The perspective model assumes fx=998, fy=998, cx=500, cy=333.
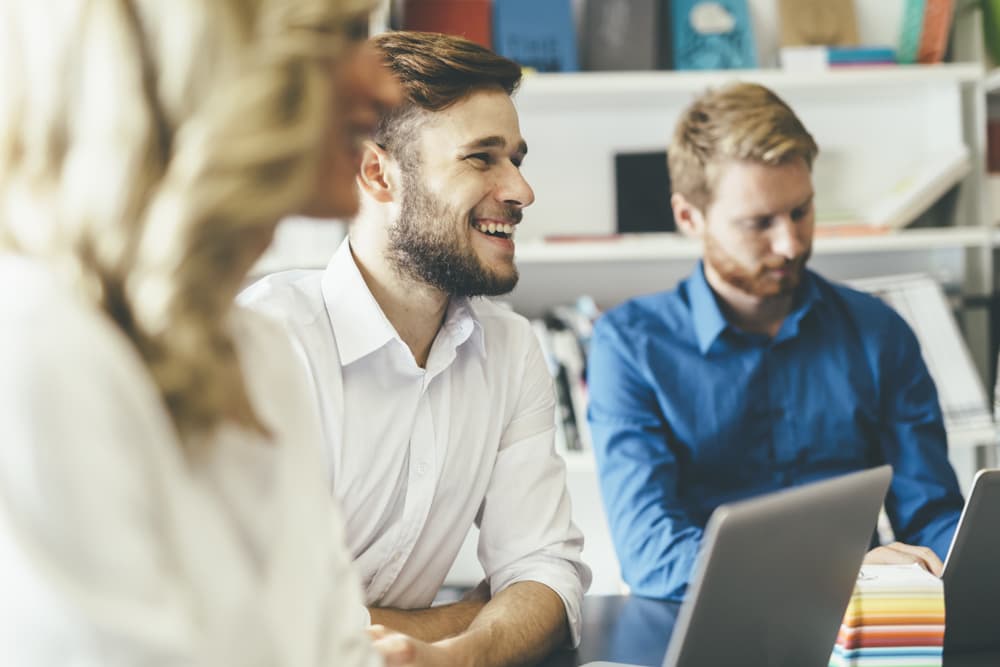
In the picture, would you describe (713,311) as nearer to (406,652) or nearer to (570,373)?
(570,373)

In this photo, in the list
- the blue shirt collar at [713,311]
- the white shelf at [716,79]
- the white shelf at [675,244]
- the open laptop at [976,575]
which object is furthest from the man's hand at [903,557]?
the white shelf at [716,79]

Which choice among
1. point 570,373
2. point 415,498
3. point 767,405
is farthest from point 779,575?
point 570,373

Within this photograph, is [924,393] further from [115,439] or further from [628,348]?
[115,439]

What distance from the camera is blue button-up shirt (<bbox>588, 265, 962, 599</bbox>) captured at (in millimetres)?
1732

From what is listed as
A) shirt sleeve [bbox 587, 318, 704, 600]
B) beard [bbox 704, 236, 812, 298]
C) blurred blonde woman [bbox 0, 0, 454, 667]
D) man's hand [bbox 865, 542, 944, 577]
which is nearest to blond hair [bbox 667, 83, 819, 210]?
beard [bbox 704, 236, 812, 298]

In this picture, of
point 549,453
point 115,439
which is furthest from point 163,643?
point 549,453

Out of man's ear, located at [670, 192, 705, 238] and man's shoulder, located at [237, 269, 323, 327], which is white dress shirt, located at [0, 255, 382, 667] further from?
man's ear, located at [670, 192, 705, 238]

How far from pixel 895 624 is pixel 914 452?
0.86 m

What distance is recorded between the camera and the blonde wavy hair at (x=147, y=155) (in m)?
0.56

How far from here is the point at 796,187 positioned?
184cm

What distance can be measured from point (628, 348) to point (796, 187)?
1.41 ft

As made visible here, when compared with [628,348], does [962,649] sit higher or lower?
lower

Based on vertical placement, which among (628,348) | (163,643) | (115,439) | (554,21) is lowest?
(628,348)

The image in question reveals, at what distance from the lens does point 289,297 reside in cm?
142
